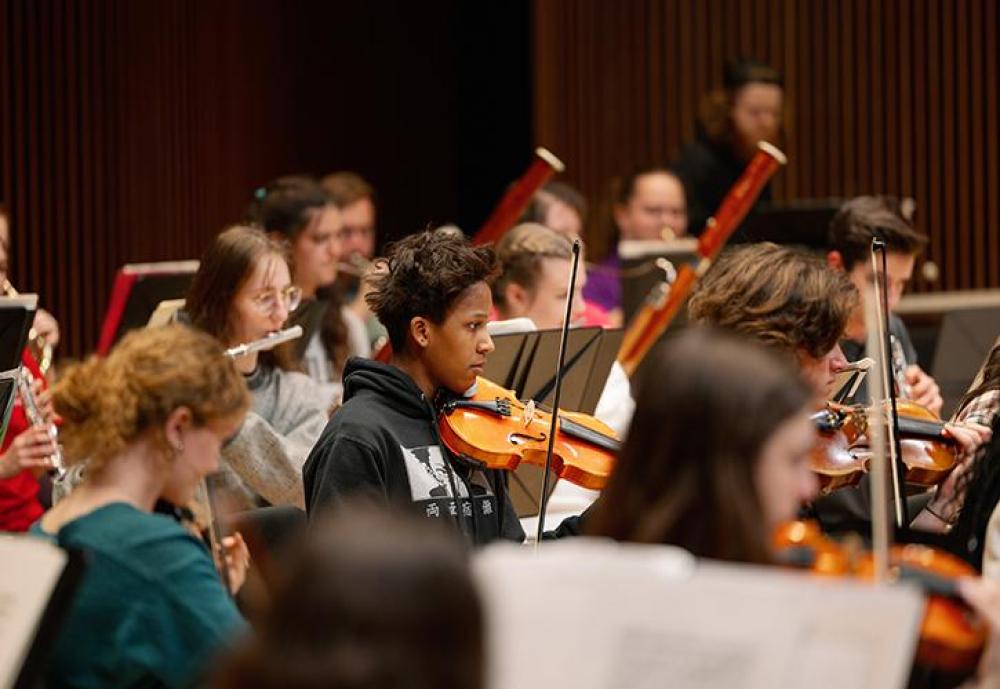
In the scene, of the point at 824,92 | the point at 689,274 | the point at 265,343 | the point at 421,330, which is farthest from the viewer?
the point at 824,92

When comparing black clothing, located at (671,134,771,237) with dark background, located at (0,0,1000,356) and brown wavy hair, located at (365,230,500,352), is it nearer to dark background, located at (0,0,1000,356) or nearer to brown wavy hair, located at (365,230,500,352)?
dark background, located at (0,0,1000,356)

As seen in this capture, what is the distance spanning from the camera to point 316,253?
4082mm

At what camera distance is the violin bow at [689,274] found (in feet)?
12.9

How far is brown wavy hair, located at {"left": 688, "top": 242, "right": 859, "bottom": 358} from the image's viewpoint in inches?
98.8

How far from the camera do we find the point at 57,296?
515 centimetres

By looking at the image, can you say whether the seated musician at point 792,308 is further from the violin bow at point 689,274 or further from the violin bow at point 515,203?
the violin bow at point 515,203

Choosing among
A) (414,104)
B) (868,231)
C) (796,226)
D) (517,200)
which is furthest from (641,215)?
(868,231)

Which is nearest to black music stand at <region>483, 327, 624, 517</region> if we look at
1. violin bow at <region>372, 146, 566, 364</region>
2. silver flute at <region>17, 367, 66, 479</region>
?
silver flute at <region>17, 367, 66, 479</region>

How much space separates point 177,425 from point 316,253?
2122 millimetres

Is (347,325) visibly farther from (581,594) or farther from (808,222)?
(581,594)

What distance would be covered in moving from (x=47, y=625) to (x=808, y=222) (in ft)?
9.80

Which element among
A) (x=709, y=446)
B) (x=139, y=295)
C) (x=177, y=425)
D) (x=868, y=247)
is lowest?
(x=139, y=295)

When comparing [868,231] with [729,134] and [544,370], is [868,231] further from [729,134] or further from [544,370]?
[729,134]

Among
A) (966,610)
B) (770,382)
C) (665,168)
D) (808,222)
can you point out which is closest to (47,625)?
(770,382)
